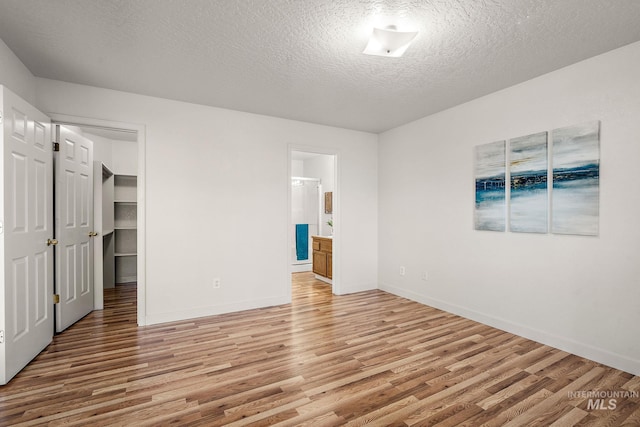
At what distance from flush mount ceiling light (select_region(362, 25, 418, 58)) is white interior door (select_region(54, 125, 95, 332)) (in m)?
3.21

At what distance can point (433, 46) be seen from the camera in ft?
8.01

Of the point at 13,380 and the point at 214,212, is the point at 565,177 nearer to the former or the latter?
the point at 214,212

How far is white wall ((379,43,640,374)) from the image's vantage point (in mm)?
2439

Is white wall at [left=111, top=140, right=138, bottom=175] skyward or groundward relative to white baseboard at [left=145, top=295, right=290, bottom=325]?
skyward

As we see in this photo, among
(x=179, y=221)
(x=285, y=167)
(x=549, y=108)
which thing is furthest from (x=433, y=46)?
(x=179, y=221)

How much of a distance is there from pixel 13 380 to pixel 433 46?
4026 millimetres

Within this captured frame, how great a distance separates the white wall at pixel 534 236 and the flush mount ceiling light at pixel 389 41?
1.65m

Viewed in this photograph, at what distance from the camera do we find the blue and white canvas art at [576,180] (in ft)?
8.48

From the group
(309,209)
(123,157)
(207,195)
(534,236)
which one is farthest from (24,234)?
(309,209)

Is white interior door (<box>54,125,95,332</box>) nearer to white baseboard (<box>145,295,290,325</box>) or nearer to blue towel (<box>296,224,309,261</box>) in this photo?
white baseboard (<box>145,295,290,325</box>)

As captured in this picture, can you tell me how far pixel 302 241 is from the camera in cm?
672

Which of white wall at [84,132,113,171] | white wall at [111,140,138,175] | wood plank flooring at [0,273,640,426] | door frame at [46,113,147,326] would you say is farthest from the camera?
white wall at [111,140,138,175]

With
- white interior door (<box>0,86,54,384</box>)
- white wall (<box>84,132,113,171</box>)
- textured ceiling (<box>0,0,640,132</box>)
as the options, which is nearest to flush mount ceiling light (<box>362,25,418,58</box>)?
textured ceiling (<box>0,0,640,132</box>)

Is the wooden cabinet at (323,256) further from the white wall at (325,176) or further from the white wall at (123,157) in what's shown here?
the white wall at (123,157)
